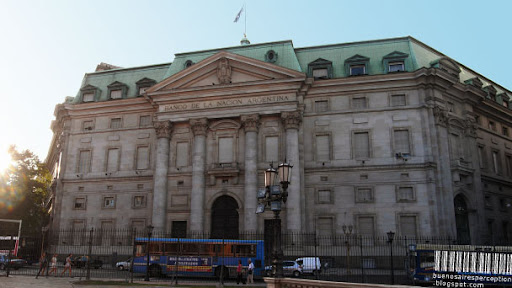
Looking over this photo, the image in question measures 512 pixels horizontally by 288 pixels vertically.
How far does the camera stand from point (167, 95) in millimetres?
47719

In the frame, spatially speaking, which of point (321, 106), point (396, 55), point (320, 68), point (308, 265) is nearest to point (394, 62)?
point (396, 55)

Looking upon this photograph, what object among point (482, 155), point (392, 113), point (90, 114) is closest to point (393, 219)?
point (392, 113)

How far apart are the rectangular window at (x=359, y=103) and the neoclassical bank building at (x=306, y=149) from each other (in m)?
0.11

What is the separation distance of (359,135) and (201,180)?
16.4 m

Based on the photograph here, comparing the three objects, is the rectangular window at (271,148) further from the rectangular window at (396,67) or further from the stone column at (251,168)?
the rectangular window at (396,67)

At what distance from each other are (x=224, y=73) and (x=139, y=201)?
54.3 ft

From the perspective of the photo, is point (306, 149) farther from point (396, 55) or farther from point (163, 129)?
point (163, 129)

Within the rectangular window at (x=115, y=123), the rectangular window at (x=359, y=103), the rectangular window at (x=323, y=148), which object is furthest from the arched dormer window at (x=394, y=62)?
the rectangular window at (x=115, y=123)

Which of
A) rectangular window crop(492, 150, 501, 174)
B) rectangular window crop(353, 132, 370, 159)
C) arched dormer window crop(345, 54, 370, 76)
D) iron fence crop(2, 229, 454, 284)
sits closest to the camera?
iron fence crop(2, 229, 454, 284)

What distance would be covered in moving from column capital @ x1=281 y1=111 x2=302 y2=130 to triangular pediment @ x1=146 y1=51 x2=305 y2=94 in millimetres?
3565

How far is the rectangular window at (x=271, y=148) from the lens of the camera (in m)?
44.7

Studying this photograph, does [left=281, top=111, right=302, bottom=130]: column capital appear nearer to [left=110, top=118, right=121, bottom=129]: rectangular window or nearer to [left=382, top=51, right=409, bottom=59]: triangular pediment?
[left=382, top=51, right=409, bottom=59]: triangular pediment

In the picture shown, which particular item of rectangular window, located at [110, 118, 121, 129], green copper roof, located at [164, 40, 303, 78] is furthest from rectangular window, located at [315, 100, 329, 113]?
rectangular window, located at [110, 118, 121, 129]

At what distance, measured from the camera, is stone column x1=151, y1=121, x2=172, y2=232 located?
45.0 m
